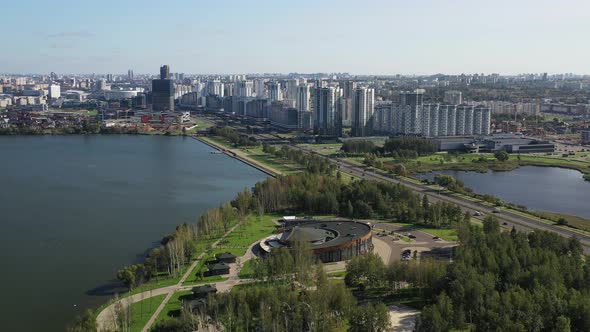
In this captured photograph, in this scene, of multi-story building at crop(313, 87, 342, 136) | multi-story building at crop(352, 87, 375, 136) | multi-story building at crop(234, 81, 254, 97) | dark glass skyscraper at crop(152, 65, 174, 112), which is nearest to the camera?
multi-story building at crop(352, 87, 375, 136)

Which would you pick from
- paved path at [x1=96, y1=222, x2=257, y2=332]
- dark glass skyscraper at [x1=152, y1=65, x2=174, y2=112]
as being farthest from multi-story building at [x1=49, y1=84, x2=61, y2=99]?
paved path at [x1=96, y1=222, x2=257, y2=332]

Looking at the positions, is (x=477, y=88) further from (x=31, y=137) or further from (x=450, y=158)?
(x=31, y=137)

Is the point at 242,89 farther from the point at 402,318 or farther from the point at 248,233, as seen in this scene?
the point at 402,318

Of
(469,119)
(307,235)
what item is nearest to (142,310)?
(307,235)

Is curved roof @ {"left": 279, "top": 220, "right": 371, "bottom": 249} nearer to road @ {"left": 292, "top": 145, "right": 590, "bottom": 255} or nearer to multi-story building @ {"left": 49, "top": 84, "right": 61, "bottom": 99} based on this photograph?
road @ {"left": 292, "top": 145, "right": 590, "bottom": 255}

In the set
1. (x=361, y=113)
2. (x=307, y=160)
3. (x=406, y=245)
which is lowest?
(x=406, y=245)

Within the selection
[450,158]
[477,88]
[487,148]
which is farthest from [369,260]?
[477,88]
